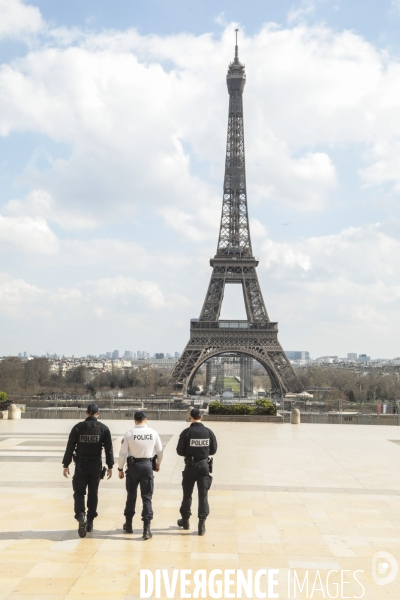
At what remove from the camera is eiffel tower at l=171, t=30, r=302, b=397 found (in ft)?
220

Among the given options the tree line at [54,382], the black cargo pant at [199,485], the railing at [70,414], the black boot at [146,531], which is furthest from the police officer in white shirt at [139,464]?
the tree line at [54,382]

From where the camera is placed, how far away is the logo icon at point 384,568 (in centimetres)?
646

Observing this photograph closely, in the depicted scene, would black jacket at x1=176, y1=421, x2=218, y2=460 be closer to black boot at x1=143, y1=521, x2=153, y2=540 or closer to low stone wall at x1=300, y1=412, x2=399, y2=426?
black boot at x1=143, y1=521, x2=153, y2=540

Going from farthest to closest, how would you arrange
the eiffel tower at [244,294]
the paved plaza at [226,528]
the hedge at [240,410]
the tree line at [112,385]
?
the tree line at [112,385] < the eiffel tower at [244,294] < the hedge at [240,410] < the paved plaza at [226,528]

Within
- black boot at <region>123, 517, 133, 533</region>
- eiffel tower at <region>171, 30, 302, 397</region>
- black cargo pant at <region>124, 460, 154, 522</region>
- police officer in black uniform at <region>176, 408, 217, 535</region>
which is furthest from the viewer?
eiffel tower at <region>171, 30, 302, 397</region>

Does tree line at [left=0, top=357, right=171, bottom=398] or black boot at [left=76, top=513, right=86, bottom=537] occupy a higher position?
tree line at [left=0, top=357, right=171, bottom=398]

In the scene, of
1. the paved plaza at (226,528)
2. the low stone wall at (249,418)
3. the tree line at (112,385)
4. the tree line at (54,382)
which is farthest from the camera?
the tree line at (54,382)

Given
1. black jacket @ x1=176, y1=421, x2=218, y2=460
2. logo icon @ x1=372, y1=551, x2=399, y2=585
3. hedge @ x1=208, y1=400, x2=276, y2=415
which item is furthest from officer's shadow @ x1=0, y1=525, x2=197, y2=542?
hedge @ x1=208, y1=400, x2=276, y2=415

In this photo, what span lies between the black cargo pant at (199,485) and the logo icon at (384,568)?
2306 millimetres

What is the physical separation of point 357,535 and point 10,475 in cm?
740

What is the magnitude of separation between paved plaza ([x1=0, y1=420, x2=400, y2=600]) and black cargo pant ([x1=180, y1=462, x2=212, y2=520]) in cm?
31

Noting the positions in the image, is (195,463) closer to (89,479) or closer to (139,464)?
(139,464)

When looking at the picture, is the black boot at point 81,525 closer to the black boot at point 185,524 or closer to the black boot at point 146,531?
the black boot at point 146,531

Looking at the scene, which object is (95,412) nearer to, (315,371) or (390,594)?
(390,594)
